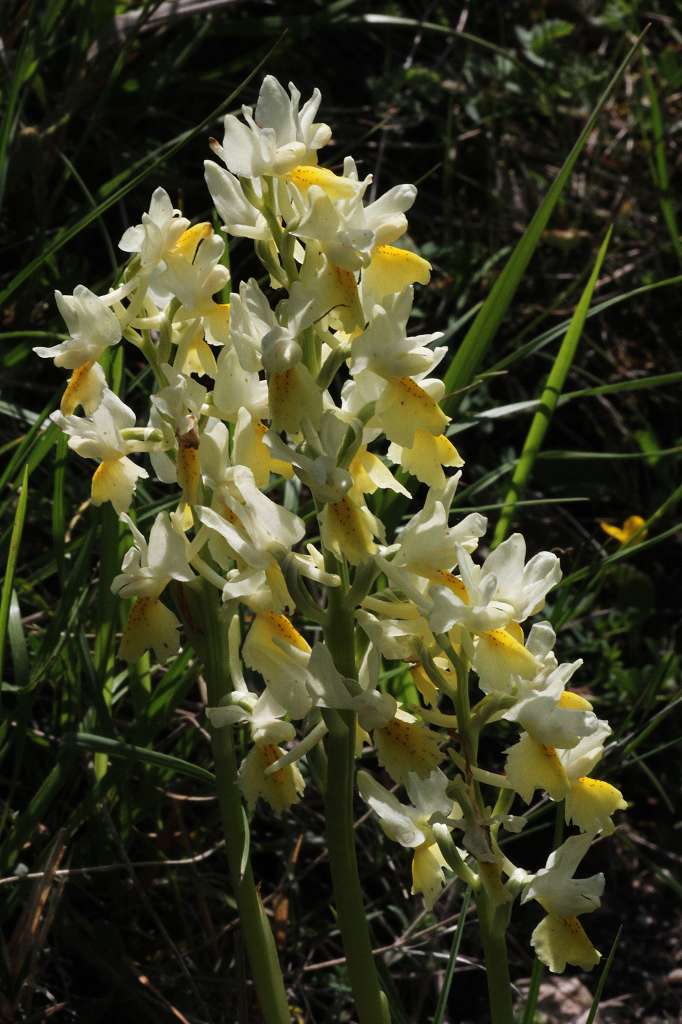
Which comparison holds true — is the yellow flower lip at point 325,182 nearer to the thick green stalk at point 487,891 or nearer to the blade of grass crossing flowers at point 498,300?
the thick green stalk at point 487,891

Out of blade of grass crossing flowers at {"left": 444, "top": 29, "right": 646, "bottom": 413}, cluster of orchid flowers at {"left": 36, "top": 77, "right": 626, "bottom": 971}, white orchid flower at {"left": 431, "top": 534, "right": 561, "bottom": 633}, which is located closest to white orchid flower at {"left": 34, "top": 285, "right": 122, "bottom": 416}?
A: cluster of orchid flowers at {"left": 36, "top": 77, "right": 626, "bottom": 971}

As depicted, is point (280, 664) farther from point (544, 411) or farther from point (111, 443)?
point (544, 411)

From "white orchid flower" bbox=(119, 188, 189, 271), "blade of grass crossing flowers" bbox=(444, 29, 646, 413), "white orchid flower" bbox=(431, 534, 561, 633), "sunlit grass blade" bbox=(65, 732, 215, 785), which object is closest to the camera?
"white orchid flower" bbox=(431, 534, 561, 633)

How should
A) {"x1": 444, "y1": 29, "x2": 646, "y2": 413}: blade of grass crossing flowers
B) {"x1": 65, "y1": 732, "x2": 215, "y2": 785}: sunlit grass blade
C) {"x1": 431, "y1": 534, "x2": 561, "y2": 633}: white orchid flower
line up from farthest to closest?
1. {"x1": 444, "y1": 29, "x2": 646, "y2": 413}: blade of grass crossing flowers
2. {"x1": 65, "y1": 732, "x2": 215, "y2": 785}: sunlit grass blade
3. {"x1": 431, "y1": 534, "x2": 561, "y2": 633}: white orchid flower

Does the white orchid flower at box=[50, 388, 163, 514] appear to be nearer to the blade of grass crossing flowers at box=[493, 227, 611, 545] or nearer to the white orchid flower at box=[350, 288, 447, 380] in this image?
the white orchid flower at box=[350, 288, 447, 380]

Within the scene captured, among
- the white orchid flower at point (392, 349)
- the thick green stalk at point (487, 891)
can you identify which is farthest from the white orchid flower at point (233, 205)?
the thick green stalk at point (487, 891)

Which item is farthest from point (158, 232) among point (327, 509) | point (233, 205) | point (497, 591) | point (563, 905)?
point (563, 905)

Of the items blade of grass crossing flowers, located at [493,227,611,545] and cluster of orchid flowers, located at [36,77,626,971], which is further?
blade of grass crossing flowers, located at [493,227,611,545]
